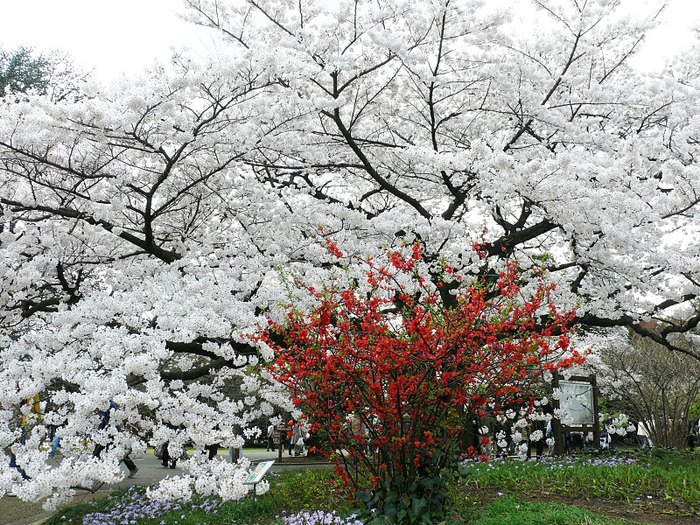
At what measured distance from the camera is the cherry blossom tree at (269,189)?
208 inches

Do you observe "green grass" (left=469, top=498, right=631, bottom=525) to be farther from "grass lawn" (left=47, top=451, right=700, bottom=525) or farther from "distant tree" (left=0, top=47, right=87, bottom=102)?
"distant tree" (left=0, top=47, right=87, bottom=102)

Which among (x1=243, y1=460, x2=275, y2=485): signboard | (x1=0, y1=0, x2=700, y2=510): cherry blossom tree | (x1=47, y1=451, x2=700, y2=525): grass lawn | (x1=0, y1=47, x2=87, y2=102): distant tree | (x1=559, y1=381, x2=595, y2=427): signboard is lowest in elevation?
(x1=47, y1=451, x2=700, y2=525): grass lawn

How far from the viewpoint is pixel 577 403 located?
39.0 ft

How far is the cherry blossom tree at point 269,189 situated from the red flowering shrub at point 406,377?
79 centimetres

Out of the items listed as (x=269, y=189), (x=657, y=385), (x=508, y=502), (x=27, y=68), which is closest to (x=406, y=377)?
(x=508, y=502)

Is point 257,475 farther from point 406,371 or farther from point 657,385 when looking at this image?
point 657,385

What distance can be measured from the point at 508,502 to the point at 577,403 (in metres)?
7.01

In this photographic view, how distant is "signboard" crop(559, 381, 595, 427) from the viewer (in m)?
11.5

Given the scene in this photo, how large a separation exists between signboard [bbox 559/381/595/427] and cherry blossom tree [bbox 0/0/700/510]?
7.23ft

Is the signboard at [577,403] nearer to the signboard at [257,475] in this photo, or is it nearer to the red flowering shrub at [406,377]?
the red flowering shrub at [406,377]

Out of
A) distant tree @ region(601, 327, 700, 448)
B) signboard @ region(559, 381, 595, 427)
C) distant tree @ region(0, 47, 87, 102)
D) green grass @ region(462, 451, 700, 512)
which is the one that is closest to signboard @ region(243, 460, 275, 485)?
green grass @ region(462, 451, 700, 512)

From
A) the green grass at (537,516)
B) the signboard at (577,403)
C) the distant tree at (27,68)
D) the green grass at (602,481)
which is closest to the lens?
the green grass at (537,516)

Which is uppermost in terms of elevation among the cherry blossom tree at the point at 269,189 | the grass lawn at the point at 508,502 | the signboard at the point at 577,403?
the cherry blossom tree at the point at 269,189

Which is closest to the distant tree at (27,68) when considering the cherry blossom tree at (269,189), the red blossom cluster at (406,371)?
the cherry blossom tree at (269,189)
